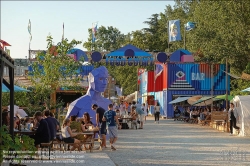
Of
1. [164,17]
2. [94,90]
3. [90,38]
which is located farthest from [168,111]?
[164,17]

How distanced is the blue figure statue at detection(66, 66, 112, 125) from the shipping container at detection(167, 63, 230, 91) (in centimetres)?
2830

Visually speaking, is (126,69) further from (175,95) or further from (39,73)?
(39,73)

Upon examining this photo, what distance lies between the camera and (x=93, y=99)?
72.0 feet

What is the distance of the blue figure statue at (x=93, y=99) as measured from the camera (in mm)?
21312

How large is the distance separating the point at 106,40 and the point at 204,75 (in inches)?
2401

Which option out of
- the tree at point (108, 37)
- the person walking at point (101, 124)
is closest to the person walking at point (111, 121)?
the person walking at point (101, 124)

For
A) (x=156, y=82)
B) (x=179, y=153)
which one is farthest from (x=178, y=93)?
(x=179, y=153)

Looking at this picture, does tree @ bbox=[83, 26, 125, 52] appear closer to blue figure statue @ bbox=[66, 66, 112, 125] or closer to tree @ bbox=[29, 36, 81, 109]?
tree @ bbox=[29, 36, 81, 109]

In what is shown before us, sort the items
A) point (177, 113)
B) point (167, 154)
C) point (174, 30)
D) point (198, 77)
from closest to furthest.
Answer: point (167, 154) → point (177, 113) → point (198, 77) → point (174, 30)

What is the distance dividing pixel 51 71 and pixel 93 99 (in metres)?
7.71

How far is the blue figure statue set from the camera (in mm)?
21312

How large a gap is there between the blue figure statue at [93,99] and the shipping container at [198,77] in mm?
28296

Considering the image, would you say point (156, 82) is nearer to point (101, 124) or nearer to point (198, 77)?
point (198, 77)

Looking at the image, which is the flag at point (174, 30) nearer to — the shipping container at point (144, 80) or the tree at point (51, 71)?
the shipping container at point (144, 80)
